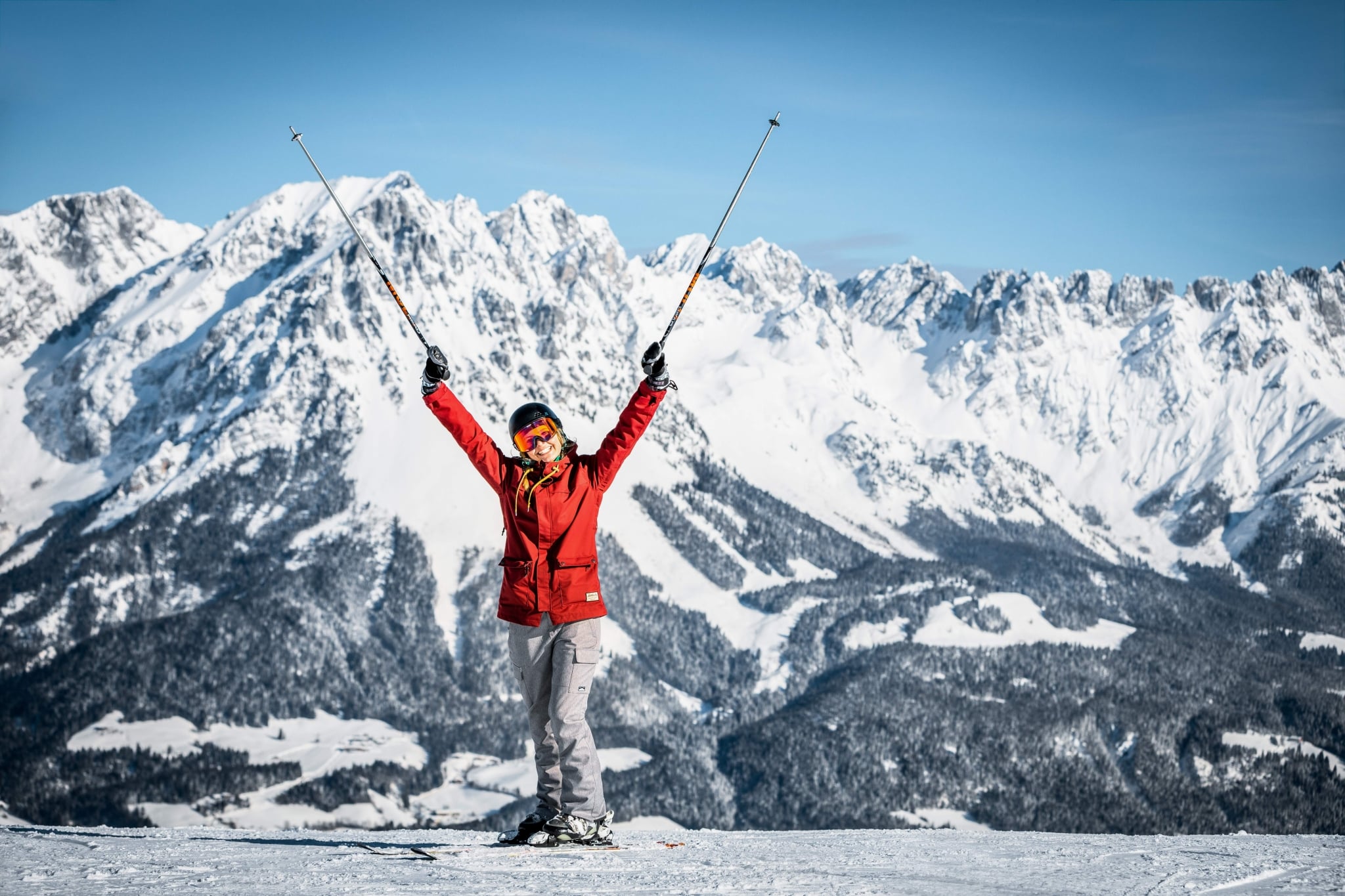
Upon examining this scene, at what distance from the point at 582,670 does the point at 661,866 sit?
247cm

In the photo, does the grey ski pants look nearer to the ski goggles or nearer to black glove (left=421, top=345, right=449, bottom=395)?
the ski goggles

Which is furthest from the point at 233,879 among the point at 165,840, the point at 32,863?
the point at 165,840

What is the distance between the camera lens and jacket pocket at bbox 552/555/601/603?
44.2 ft

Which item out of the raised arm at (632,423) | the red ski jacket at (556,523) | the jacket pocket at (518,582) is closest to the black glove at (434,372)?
the red ski jacket at (556,523)

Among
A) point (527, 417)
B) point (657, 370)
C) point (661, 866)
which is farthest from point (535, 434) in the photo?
point (661, 866)

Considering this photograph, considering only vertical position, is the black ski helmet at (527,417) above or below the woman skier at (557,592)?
above

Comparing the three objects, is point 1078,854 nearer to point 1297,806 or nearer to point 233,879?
point 233,879

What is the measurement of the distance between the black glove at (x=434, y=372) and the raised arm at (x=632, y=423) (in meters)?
2.24

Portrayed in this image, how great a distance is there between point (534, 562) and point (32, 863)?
19.0 ft

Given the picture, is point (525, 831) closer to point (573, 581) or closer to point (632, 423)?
point (573, 581)

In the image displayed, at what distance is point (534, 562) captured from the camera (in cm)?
1355

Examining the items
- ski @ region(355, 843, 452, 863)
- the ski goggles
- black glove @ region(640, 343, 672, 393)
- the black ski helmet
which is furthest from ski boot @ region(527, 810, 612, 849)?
black glove @ region(640, 343, 672, 393)

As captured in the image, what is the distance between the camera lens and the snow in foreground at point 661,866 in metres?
10.6

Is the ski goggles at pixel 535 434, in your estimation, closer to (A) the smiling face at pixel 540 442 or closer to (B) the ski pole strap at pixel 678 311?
(A) the smiling face at pixel 540 442
